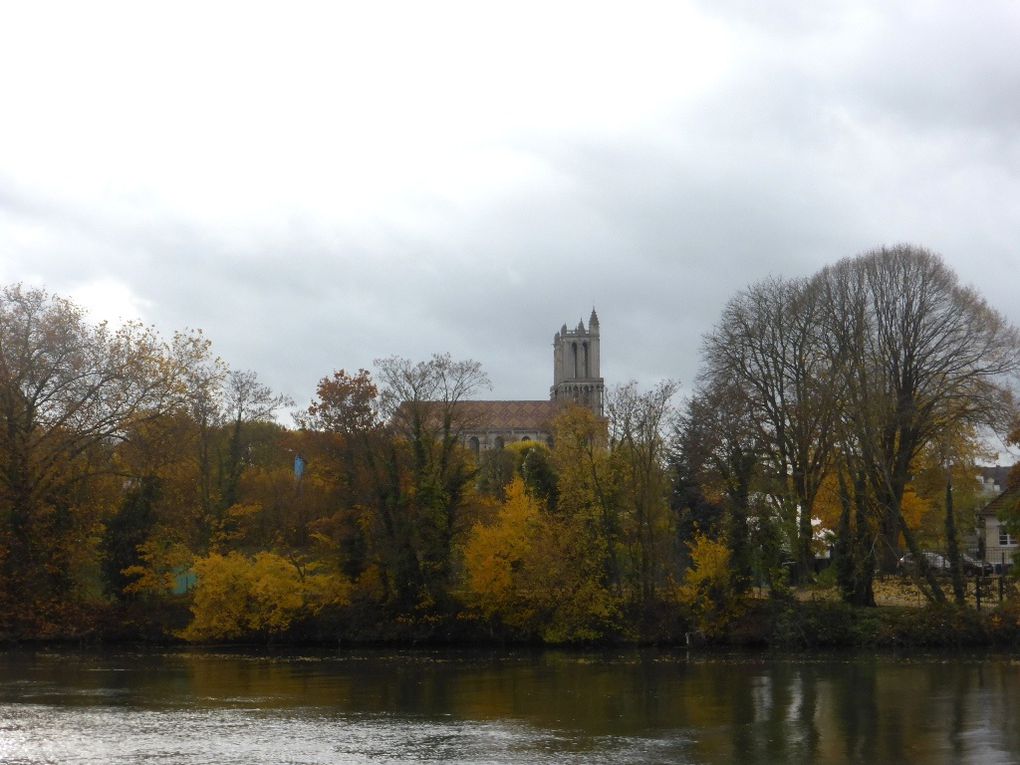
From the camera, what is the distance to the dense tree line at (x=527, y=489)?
46.5 metres

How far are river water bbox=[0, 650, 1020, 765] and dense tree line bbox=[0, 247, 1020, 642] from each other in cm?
635

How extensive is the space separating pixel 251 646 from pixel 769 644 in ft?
68.6

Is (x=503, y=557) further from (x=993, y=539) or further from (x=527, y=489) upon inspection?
(x=993, y=539)

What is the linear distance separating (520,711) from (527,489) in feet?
88.7

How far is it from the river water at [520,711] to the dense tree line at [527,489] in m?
6.35

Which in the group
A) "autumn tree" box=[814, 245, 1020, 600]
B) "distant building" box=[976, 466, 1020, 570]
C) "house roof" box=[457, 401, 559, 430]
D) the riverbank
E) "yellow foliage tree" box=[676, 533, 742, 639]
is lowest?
the riverbank

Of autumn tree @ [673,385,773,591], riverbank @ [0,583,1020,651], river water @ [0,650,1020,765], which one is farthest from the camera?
autumn tree @ [673,385,773,591]

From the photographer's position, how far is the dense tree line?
46.5 m

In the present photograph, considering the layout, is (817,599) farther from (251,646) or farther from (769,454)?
(251,646)

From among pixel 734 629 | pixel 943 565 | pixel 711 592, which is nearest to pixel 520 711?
pixel 734 629

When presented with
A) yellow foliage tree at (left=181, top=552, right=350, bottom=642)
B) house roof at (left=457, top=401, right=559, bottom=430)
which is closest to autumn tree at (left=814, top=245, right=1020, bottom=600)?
yellow foliage tree at (left=181, top=552, right=350, bottom=642)

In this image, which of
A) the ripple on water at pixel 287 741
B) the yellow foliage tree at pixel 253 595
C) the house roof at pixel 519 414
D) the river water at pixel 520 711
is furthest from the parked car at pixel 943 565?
the house roof at pixel 519 414

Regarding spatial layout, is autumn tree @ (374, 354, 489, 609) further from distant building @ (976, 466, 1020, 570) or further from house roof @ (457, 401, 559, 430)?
house roof @ (457, 401, 559, 430)

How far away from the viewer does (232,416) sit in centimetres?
6050
